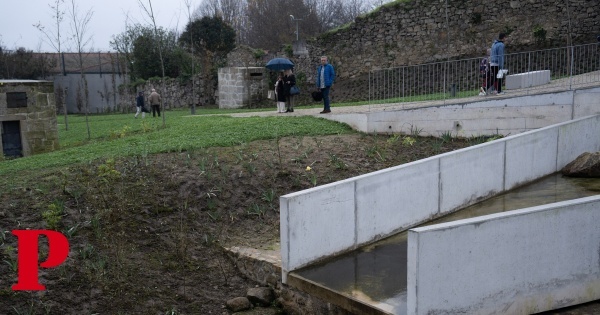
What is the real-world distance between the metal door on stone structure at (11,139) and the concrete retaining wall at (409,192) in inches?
506

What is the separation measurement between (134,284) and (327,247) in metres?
2.30

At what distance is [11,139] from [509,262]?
1523cm

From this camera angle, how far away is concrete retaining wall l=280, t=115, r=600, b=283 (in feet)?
22.0

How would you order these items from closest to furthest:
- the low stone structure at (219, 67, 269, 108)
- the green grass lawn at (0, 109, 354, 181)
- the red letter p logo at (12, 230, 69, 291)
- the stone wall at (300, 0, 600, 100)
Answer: the red letter p logo at (12, 230, 69, 291) < the green grass lawn at (0, 109, 354, 181) < the stone wall at (300, 0, 600, 100) < the low stone structure at (219, 67, 269, 108)

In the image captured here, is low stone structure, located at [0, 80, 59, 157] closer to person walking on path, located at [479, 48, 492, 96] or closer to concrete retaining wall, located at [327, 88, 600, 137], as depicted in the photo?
concrete retaining wall, located at [327, 88, 600, 137]

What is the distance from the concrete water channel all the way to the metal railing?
4824mm

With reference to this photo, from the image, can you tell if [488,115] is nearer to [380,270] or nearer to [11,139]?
[380,270]

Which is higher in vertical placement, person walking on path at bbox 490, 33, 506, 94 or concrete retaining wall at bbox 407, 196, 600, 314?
person walking on path at bbox 490, 33, 506, 94

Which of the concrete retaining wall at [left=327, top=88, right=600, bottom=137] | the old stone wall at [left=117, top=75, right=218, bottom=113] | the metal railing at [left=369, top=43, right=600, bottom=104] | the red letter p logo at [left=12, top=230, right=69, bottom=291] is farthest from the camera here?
the old stone wall at [left=117, top=75, right=218, bottom=113]

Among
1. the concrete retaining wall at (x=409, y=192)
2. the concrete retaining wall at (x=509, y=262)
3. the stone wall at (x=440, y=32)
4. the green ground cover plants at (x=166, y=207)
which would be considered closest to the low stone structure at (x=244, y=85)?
the stone wall at (x=440, y=32)

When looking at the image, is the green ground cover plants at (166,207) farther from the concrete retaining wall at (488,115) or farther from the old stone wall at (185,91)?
the old stone wall at (185,91)

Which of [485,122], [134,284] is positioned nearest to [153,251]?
[134,284]

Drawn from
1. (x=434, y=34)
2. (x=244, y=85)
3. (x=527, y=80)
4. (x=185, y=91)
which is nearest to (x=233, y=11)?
(x=185, y=91)

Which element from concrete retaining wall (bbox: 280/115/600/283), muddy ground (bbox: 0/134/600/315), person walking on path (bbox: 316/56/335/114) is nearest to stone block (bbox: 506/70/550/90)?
muddy ground (bbox: 0/134/600/315)
